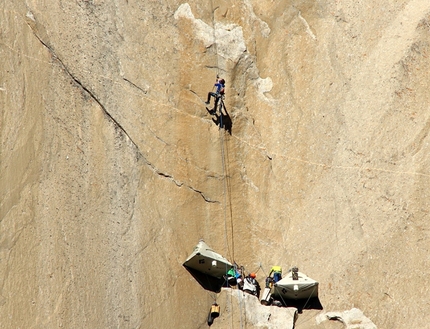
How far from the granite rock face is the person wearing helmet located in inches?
21.9

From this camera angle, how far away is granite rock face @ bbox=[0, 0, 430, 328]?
20.6m

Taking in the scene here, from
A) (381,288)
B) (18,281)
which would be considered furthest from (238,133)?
(18,281)

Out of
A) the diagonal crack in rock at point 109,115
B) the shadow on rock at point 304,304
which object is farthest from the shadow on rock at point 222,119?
the shadow on rock at point 304,304

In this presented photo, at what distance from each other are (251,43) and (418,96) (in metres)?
4.83

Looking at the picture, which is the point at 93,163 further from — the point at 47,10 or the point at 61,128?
the point at 47,10

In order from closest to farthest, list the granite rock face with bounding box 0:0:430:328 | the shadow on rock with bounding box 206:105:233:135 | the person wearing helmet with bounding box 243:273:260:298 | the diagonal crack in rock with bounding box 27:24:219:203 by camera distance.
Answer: the granite rock face with bounding box 0:0:430:328 < the person wearing helmet with bounding box 243:273:260:298 < the diagonal crack in rock with bounding box 27:24:219:203 < the shadow on rock with bounding box 206:105:233:135

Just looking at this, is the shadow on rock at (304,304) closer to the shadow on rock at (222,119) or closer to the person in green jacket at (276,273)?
the person in green jacket at (276,273)

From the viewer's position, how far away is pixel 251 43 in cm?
2392

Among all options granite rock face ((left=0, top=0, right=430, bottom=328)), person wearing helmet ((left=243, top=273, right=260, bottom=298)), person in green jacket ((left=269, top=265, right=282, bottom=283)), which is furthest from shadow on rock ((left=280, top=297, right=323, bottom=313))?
person wearing helmet ((left=243, top=273, right=260, bottom=298))

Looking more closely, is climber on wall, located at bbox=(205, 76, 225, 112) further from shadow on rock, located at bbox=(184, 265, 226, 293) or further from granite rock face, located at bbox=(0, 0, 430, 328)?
shadow on rock, located at bbox=(184, 265, 226, 293)

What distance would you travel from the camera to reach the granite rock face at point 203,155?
2056 cm

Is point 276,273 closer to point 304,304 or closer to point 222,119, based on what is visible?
point 304,304

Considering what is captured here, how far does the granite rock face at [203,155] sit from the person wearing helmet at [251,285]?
1.83ft

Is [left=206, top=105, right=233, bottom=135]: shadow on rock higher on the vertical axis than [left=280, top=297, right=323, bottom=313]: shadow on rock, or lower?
higher
